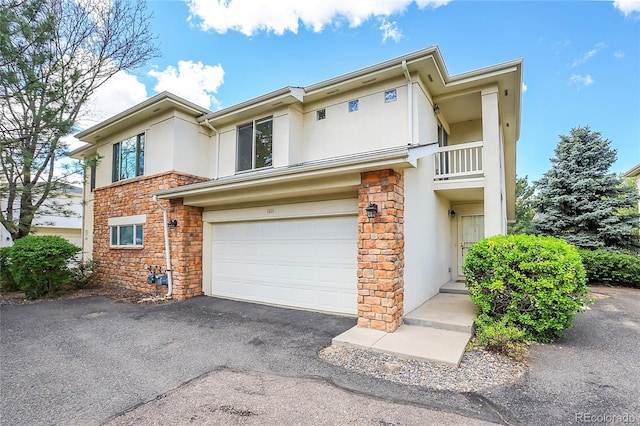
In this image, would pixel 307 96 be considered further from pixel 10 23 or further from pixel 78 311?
pixel 78 311

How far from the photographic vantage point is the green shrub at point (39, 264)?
848 cm

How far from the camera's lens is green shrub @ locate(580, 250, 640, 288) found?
33.2 feet

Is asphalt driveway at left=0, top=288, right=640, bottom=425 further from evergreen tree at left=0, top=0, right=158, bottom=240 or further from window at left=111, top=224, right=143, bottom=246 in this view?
evergreen tree at left=0, top=0, right=158, bottom=240

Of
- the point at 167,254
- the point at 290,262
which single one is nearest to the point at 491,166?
the point at 290,262

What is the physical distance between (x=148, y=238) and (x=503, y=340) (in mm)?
8994

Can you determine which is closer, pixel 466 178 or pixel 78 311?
pixel 78 311

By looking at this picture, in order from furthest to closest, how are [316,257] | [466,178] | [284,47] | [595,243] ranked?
1. [595,243]
2. [284,47]
3. [466,178]
4. [316,257]

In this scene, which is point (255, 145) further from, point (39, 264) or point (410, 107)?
Result: point (39, 264)

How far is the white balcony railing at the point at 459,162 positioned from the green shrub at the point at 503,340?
3.79m

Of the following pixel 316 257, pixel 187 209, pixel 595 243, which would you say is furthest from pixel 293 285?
pixel 595 243

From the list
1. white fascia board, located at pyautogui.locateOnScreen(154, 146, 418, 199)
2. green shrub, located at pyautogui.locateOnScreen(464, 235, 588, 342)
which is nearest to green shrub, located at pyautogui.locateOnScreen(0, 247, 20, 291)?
white fascia board, located at pyautogui.locateOnScreen(154, 146, 418, 199)

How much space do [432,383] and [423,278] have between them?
3.46 m

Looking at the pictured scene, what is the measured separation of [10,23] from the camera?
6152mm

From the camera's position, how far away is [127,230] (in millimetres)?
9984
